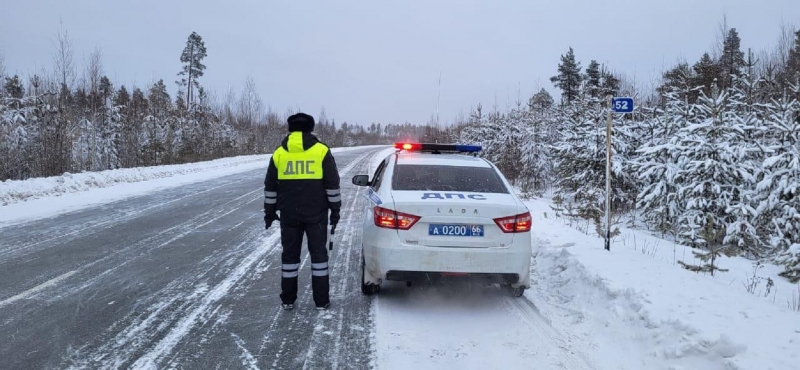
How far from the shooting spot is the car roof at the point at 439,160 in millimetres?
5484

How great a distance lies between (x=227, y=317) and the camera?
14.0ft

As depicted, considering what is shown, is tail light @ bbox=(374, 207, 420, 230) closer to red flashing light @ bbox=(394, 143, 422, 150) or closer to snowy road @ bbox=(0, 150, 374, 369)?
snowy road @ bbox=(0, 150, 374, 369)

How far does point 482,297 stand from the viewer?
5.07 meters

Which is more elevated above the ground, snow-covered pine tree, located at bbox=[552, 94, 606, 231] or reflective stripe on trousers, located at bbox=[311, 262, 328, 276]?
snow-covered pine tree, located at bbox=[552, 94, 606, 231]

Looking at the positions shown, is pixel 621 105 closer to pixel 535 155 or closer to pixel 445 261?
pixel 445 261

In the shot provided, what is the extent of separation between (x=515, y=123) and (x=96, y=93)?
76.3ft

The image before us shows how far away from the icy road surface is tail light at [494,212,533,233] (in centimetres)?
85

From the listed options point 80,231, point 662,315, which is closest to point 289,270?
point 662,315

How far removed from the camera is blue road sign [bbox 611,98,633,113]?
6383 millimetres

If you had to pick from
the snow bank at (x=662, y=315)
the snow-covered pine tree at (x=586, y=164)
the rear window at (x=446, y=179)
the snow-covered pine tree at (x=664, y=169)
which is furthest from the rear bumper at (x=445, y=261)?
the snow-covered pine tree at (x=586, y=164)

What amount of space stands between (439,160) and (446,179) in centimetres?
50

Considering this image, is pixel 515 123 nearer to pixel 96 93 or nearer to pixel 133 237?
pixel 133 237

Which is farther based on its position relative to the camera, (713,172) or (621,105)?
(713,172)

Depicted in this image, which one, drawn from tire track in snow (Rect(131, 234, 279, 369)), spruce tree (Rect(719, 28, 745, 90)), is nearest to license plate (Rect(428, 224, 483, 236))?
tire track in snow (Rect(131, 234, 279, 369))
